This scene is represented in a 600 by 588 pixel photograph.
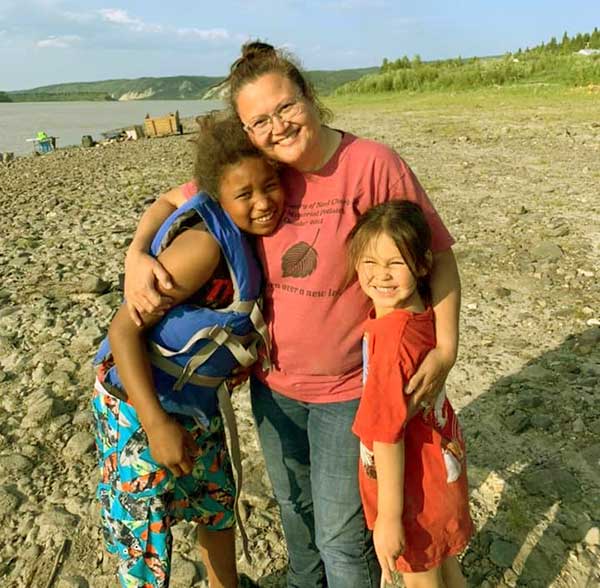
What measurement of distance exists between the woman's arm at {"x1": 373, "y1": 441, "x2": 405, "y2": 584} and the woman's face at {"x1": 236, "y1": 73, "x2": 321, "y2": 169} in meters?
0.91

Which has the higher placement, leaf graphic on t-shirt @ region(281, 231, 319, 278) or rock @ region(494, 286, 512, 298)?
leaf graphic on t-shirt @ region(281, 231, 319, 278)

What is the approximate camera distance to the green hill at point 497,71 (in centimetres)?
2722

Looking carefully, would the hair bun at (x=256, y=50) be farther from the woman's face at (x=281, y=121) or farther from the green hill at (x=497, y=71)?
the green hill at (x=497, y=71)

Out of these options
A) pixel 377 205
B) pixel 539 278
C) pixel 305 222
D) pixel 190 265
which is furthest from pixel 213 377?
pixel 539 278

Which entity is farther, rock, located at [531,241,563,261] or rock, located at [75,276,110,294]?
rock, located at [531,241,563,261]

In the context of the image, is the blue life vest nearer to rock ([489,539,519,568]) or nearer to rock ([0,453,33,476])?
rock ([489,539,519,568])

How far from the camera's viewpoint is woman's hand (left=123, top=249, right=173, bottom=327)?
1990mm

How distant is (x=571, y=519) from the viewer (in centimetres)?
305

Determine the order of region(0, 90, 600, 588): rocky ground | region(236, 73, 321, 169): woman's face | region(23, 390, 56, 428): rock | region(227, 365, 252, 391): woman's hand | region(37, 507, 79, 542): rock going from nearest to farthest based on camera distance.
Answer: region(236, 73, 321, 169): woman's face < region(227, 365, 252, 391): woman's hand < region(0, 90, 600, 588): rocky ground < region(37, 507, 79, 542): rock < region(23, 390, 56, 428): rock

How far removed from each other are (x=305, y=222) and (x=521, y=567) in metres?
1.90

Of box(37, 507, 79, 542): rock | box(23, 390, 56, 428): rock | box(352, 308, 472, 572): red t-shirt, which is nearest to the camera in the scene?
box(352, 308, 472, 572): red t-shirt

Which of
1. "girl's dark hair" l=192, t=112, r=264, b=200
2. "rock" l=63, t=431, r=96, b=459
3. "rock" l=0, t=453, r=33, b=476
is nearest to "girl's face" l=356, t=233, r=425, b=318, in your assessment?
"girl's dark hair" l=192, t=112, r=264, b=200

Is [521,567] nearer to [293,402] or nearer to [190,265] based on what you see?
[293,402]

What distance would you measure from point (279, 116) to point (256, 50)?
0.88ft
